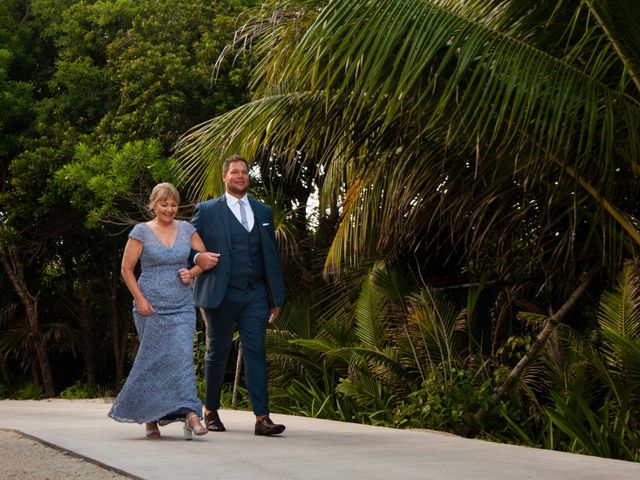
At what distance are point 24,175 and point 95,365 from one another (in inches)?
159

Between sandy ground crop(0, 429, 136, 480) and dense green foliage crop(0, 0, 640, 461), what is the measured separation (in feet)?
9.60

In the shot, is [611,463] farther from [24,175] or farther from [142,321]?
[24,175]

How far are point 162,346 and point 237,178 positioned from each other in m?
1.28

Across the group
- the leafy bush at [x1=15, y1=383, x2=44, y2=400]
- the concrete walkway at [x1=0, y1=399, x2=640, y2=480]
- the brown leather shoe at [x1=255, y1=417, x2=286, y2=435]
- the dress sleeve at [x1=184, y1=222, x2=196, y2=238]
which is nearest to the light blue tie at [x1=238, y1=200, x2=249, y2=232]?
the dress sleeve at [x1=184, y1=222, x2=196, y2=238]

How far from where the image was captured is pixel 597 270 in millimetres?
9391

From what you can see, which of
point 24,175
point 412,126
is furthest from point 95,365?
point 412,126

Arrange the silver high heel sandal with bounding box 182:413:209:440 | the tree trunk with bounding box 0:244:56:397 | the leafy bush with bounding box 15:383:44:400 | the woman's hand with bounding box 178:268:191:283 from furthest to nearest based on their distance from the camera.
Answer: the tree trunk with bounding box 0:244:56:397 < the leafy bush with bounding box 15:383:44:400 < the woman's hand with bounding box 178:268:191:283 < the silver high heel sandal with bounding box 182:413:209:440

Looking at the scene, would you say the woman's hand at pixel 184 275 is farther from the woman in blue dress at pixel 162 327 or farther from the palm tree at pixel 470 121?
the palm tree at pixel 470 121

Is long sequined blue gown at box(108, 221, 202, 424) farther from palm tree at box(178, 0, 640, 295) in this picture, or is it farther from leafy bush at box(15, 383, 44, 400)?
leafy bush at box(15, 383, 44, 400)

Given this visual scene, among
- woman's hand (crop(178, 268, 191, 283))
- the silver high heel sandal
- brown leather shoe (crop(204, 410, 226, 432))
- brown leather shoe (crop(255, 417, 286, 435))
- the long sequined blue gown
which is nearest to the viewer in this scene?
the silver high heel sandal

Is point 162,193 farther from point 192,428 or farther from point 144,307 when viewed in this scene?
point 192,428

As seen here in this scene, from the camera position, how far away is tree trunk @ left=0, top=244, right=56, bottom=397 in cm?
1756

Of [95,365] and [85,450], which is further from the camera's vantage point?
[95,365]

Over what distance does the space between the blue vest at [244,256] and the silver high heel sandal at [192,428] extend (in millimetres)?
994
